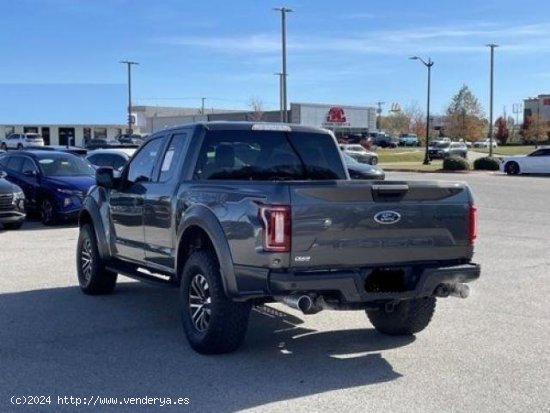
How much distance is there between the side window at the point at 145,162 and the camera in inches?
296

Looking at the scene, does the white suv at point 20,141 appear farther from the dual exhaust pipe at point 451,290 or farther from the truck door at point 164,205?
the dual exhaust pipe at point 451,290

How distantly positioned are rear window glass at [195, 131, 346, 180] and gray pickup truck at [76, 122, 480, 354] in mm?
11

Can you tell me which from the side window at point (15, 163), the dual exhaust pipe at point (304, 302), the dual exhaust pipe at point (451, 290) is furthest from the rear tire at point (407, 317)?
the side window at point (15, 163)

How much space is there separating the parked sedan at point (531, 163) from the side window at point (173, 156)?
3550cm

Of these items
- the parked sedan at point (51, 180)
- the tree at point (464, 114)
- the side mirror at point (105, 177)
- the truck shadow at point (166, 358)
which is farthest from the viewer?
the tree at point (464, 114)

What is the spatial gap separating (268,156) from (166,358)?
223 cm

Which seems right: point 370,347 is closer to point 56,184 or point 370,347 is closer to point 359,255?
point 359,255

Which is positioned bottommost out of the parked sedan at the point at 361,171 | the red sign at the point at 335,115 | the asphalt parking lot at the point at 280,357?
the asphalt parking lot at the point at 280,357

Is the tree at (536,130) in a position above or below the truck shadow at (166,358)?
above

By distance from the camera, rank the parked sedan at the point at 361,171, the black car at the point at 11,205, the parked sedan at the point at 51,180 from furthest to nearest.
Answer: the parked sedan at the point at 361,171 → the parked sedan at the point at 51,180 → the black car at the point at 11,205

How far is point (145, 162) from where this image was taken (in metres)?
7.74

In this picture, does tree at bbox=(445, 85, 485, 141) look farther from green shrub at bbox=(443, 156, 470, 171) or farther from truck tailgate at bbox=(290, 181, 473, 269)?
truck tailgate at bbox=(290, 181, 473, 269)

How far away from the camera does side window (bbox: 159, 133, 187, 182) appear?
275 inches

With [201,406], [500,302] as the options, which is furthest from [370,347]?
[500,302]
